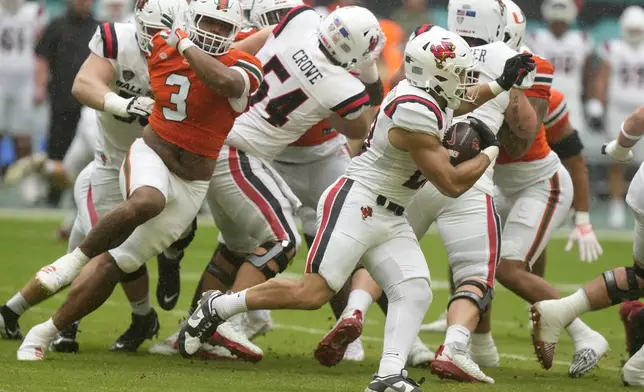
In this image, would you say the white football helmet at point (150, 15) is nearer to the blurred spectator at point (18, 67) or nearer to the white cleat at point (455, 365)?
the white cleat at point (455, 365)

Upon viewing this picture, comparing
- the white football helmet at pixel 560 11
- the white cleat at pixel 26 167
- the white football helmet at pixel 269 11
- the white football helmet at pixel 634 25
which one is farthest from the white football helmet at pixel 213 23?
the white football helmet at pixel 634 25

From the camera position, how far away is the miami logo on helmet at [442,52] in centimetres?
550

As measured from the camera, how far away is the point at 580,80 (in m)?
14.8

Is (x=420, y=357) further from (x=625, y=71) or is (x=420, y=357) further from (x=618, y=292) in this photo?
(x=625, y=71)

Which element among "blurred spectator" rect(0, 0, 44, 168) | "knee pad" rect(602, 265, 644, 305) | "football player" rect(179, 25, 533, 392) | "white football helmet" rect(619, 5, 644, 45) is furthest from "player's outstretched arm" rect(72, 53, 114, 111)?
"white football helmet" rect(619, 5, 644, 45)

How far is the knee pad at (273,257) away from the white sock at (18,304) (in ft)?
3.69

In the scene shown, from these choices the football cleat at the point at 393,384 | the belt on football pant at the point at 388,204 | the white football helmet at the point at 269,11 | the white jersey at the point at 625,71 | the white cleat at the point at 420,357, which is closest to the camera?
the football cleat at the point at 393,384

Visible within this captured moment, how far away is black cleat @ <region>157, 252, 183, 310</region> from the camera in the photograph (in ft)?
23.4

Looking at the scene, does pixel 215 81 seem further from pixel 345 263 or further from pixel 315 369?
pixel 315 369

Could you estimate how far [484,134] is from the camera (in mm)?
5934

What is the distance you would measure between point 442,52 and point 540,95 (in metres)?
1.29

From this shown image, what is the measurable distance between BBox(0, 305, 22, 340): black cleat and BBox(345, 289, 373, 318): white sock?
1.72m

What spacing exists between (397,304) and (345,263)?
284 mm

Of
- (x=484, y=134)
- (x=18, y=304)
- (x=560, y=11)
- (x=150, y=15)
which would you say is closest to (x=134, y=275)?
(x=18, y=304)
